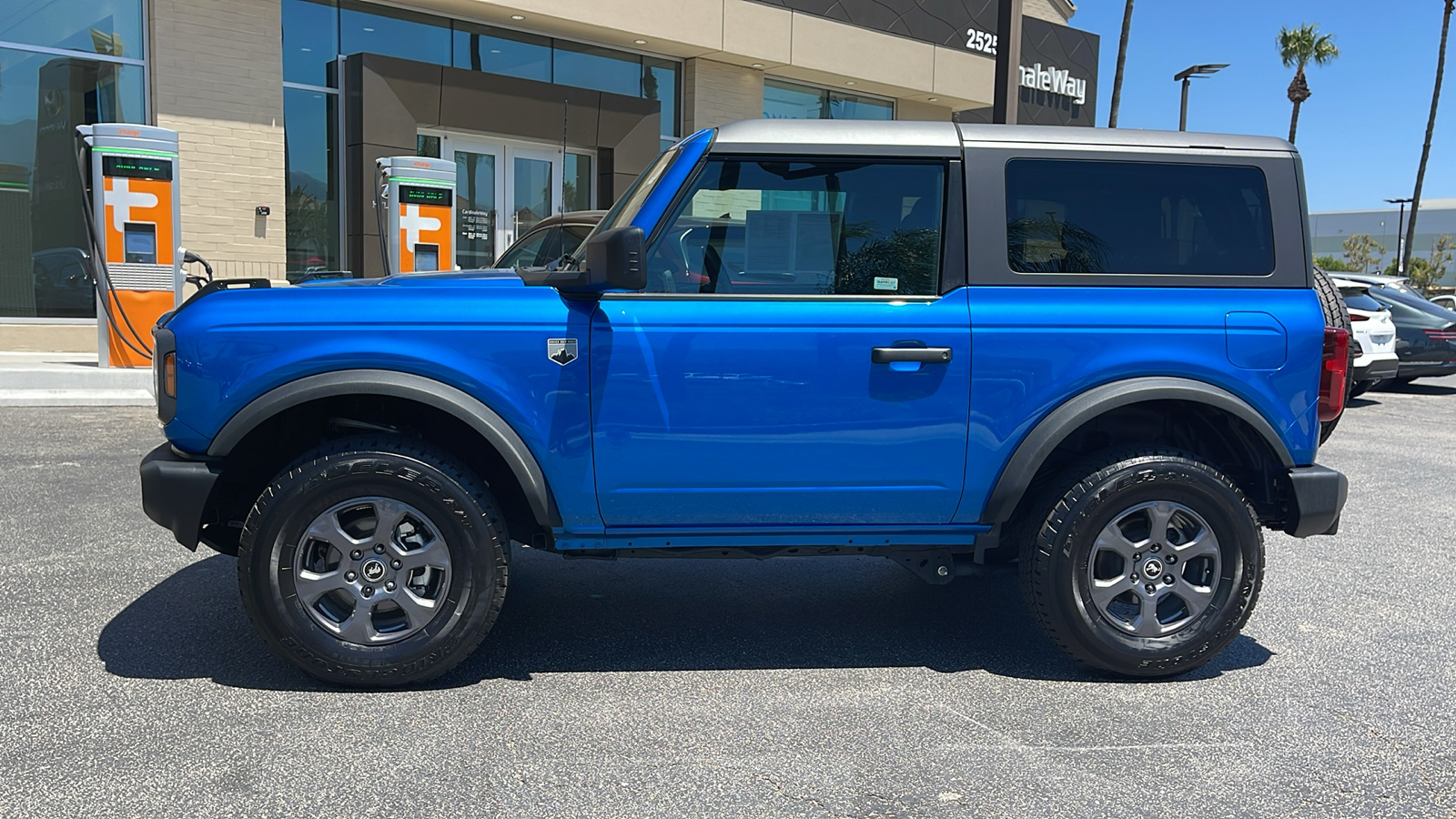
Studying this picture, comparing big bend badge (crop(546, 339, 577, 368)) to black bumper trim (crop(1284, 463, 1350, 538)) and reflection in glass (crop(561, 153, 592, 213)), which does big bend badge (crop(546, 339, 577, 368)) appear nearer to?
black bumper trim (crop(1284, 463, 1350, 538))

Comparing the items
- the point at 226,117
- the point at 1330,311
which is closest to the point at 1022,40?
the point at 226,117

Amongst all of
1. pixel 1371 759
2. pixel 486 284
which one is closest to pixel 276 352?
pixel 486 284

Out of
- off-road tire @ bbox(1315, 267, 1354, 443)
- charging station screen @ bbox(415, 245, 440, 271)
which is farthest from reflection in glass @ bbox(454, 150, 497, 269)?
off-road tire @ bbox(1315, 267, 1354, 443)

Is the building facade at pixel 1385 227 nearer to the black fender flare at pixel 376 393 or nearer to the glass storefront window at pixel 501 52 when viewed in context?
the glass storefront window at pixel 501 52

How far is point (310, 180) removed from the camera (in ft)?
49.4

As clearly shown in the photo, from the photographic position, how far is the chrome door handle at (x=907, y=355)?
149 inches

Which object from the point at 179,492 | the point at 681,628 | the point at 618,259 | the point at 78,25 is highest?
the point at 78,25

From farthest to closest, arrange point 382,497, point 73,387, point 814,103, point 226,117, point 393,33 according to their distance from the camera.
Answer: point 814,103
point 393,33
point 226,117
point 73,387
point 382,497

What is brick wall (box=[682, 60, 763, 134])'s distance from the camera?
18922 millimetres

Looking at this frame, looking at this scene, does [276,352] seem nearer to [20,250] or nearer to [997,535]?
[997,535]

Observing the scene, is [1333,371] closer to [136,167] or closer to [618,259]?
[618,259]

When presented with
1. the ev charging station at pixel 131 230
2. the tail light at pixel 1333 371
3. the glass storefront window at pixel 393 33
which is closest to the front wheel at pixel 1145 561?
the tail light at pixel 1333 371

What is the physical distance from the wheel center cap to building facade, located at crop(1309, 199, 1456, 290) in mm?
109400

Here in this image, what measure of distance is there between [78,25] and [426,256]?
15.8 ft
